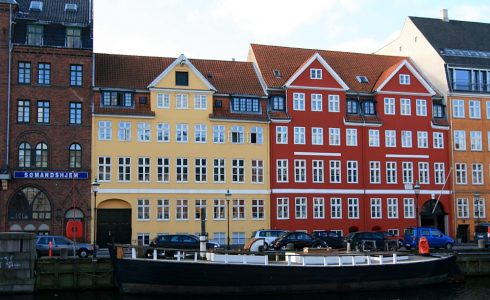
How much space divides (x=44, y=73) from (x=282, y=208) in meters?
21.3

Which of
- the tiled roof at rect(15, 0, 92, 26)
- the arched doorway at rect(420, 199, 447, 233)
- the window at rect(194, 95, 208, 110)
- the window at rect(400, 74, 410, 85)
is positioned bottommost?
the arched doorway at rect(420, 199, 447, 233)

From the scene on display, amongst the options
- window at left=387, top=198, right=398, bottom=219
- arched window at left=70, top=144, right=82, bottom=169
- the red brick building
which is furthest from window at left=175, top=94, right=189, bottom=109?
window at left=387, top=198, right=398, bottom=219

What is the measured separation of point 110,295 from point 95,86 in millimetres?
21396

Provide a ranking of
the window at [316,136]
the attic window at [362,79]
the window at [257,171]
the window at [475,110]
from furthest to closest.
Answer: the window at [475,110] → the attic window at [362,79] → the window at [316,136] → the window at [257,171]

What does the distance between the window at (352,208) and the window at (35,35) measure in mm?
27727

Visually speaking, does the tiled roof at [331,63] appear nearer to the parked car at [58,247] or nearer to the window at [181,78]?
the window at [181,78]

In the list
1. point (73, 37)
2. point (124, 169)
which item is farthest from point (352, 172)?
point (73, 37)

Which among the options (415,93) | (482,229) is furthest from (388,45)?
(482,229)

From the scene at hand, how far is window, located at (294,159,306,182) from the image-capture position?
179 feet

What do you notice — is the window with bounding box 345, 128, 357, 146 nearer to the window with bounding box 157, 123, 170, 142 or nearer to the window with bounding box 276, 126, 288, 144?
the window with bounding box 276, 126, 288, 144

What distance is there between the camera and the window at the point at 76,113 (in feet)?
163

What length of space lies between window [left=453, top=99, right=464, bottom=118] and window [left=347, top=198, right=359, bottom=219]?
12.5 m

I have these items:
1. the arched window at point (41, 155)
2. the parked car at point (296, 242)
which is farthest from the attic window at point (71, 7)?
the parked car at point (296, 242)

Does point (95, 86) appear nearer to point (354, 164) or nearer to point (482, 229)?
point (354, 164)
